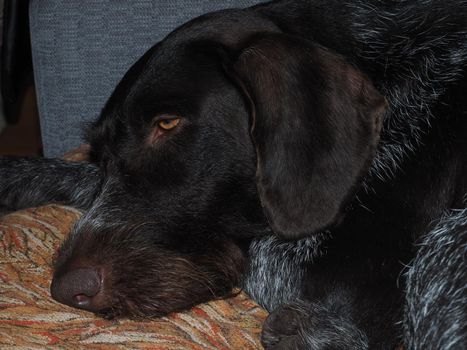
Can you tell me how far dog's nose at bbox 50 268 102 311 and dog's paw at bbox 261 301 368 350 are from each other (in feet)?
1.58

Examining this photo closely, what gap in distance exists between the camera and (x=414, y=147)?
2410 mm

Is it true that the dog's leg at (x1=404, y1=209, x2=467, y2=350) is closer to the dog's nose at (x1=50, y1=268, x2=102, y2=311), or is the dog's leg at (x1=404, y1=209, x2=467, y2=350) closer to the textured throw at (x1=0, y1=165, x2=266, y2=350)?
the textured throw at (x1=0, y1=165, x2=266, y2=350)

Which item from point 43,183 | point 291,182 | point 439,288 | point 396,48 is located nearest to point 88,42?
point 43,183

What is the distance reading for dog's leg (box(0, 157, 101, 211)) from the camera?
10.3 ft

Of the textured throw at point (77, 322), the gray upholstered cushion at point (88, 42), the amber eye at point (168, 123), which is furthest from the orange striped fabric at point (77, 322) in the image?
the gray upholstered cushion at point (88, 42)

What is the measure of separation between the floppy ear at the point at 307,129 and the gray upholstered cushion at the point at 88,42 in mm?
1196

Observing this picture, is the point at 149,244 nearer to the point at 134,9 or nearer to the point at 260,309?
the point at 260,309

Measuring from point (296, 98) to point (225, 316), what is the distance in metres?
0.70

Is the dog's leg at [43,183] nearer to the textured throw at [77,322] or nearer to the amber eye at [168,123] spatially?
the textured throw at [77,322]

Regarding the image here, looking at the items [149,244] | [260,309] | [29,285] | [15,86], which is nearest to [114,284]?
[149,244]

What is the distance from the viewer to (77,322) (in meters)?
2.37

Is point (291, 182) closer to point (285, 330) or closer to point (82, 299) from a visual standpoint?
point (285, 330)

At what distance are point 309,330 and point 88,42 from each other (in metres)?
1.64

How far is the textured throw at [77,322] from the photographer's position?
7.45ft
